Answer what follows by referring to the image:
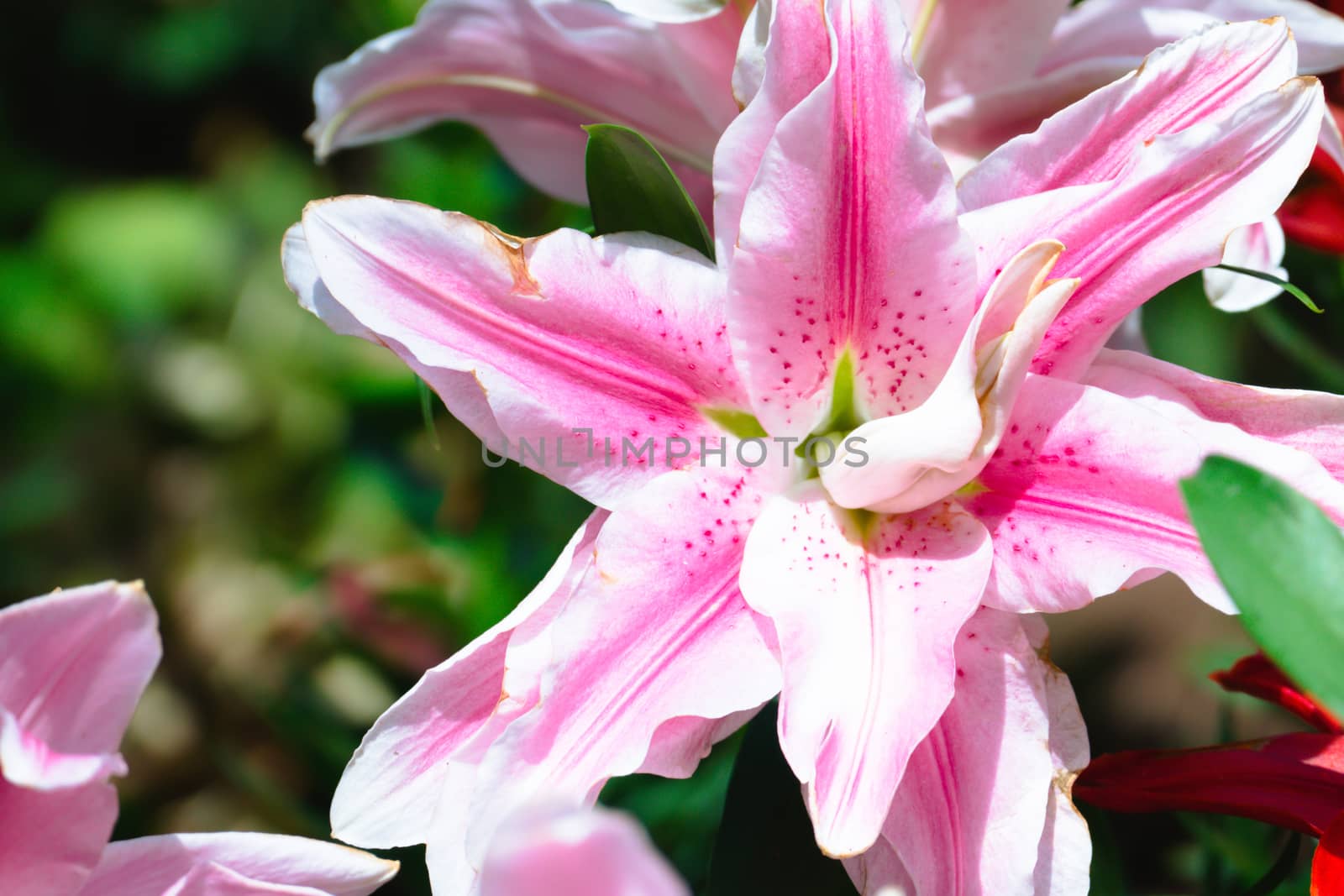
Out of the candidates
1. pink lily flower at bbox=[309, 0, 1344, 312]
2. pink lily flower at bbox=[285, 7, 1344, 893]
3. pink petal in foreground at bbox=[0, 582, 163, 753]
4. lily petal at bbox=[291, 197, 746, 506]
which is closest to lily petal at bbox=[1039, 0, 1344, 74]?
pink lily flower at bbox=[309, 0, 1344, 312]

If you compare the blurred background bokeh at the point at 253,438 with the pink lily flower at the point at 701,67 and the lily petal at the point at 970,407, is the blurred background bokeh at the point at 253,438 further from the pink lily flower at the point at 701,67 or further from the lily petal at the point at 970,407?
the lily petal at the point at 970,407

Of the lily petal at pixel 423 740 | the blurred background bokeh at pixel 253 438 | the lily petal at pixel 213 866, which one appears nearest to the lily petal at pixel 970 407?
the lily petal at pixel 423 740

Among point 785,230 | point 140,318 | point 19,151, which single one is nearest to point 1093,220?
point 785,230

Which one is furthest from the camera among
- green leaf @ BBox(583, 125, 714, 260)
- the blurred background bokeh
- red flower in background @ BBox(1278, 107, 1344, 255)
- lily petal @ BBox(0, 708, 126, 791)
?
the blurred background bokeh

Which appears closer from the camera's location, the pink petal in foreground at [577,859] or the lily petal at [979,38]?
the pink petal in foreground at [577,859]

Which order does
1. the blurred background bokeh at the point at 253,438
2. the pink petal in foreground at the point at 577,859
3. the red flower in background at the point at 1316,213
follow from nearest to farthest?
the pink petal in foreground at the point at 577,859
the red flower in background at the point at 1316,213
the blurred background bokeh at the point at 253,438

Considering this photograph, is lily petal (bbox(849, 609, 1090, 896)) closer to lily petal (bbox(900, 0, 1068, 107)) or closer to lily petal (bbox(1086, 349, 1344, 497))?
lily petal (bbox(1086, 349, 1344, 497))
